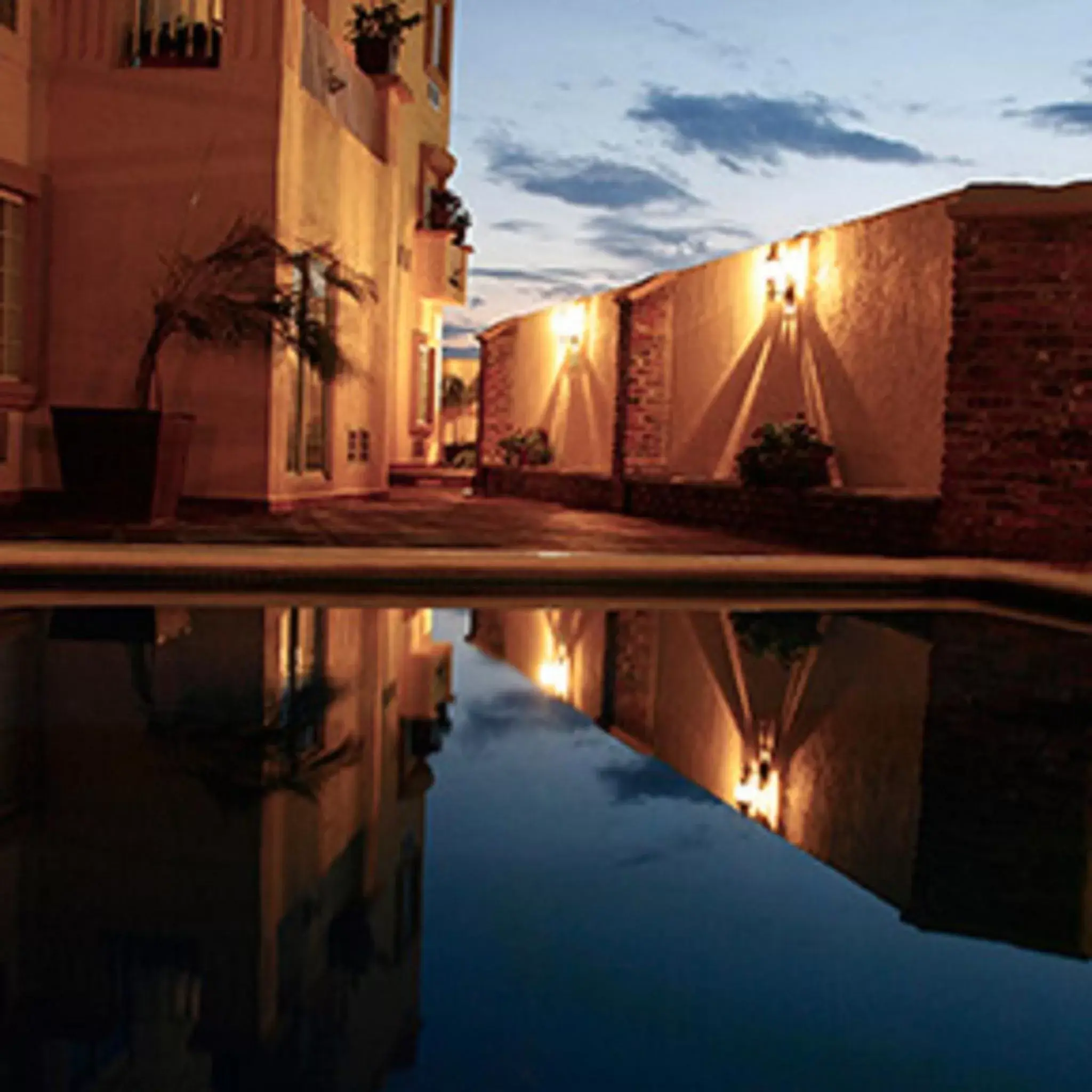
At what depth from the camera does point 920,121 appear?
25.9 m

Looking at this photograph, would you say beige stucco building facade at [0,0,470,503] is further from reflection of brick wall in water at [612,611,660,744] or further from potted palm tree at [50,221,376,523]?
reflection of brick wall in water at [612,611,660,744]

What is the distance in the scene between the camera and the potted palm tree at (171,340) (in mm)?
9703

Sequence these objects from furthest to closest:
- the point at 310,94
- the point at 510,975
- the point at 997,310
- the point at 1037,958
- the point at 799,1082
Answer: the point at 310,94 → the point at 997,310 → the point at 1037,958 → the point at 510,975 → the point at 799,1082

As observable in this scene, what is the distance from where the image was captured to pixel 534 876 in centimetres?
276

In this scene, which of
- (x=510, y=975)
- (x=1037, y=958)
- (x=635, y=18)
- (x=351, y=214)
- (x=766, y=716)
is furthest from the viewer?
(x=635, y=18)

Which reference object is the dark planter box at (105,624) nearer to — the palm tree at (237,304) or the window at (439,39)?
→ the palm tree at (237,304)

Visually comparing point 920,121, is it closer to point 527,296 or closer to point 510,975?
point 510,975

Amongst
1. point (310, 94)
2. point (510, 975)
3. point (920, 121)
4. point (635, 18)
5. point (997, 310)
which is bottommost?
point (510, 975)

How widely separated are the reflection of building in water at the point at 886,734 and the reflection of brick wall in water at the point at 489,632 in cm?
2

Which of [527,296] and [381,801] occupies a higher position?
[527,296]

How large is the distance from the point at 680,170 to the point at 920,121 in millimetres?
8064

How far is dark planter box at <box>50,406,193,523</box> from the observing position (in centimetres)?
966

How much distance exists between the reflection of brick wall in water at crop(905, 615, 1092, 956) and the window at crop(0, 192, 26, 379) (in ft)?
27.2

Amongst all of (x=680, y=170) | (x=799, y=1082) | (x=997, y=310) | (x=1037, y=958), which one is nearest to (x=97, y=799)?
(x=799, y=1082)
